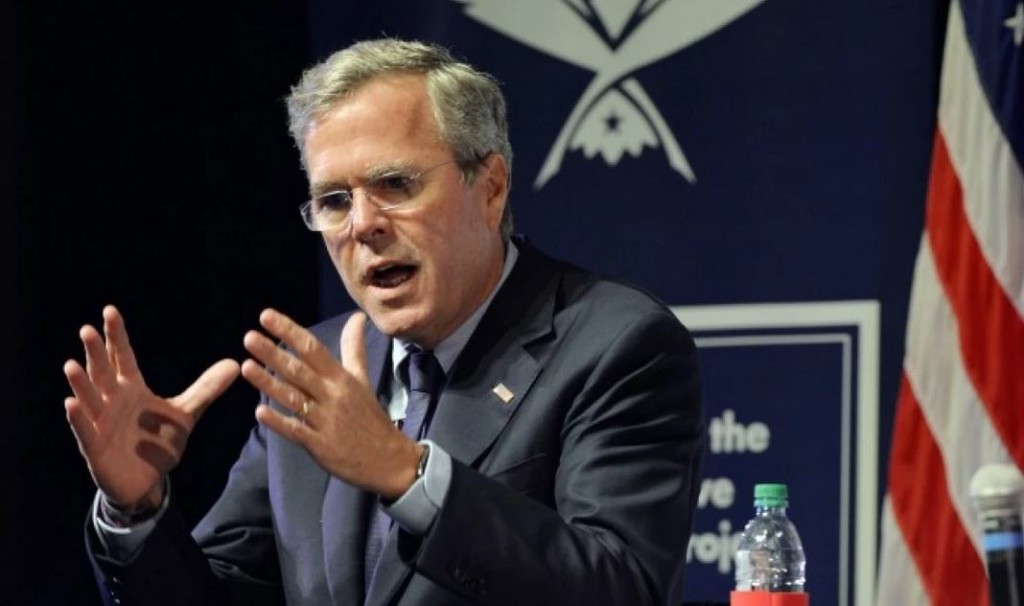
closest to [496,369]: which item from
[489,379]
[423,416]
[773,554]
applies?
[489,379]

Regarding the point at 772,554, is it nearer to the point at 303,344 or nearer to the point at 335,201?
the point at 335,201

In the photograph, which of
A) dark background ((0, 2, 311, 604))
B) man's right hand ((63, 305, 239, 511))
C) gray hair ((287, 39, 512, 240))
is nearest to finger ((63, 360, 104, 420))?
man's right hand ((63, 305, 239, 511))

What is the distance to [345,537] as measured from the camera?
2760 millimetres

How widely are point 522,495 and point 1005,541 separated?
3.43 ft

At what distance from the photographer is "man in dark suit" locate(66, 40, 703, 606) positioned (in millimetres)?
2381

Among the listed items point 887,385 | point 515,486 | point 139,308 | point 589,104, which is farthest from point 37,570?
point 515,486

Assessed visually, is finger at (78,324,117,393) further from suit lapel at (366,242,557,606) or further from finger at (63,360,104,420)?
suit lapel at (366,242,557,606)

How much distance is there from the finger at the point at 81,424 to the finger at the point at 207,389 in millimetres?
144

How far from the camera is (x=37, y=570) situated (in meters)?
4.95

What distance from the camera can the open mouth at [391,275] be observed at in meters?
2.80

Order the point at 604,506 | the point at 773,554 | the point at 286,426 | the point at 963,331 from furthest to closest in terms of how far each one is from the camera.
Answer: the point at 963,331 < the point at 773,554 < the point at 604,506 < the point at 286,426

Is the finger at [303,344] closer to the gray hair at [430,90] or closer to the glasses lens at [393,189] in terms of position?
the glasses lens at [393,189]

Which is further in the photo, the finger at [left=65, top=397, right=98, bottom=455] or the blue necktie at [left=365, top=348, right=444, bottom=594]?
the blue necktie at [left=365, top=348, right=444, bottom=594]

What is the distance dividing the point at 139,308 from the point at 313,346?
9.69ft
